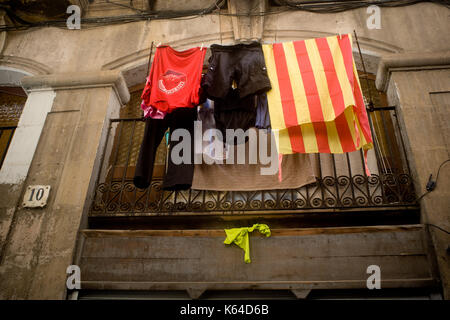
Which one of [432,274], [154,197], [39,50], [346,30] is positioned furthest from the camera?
[39,50]

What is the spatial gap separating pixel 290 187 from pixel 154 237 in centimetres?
198

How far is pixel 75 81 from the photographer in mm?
5641

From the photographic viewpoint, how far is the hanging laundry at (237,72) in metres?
4.23

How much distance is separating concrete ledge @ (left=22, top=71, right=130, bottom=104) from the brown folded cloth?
94.4 inches

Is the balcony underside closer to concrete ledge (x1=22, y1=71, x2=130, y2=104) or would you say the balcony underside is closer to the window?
concrete ledge (x1=22, y1=71, x2=130, y2=104)

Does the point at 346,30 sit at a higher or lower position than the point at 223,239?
higher

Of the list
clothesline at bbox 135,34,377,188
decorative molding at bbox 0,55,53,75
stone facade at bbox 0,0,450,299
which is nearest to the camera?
clothesline at bbox 135,34,377,188

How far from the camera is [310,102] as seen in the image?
13.3 ft

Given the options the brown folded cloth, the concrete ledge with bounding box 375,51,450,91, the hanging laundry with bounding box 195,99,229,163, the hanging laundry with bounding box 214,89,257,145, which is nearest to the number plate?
the brown folded cloth

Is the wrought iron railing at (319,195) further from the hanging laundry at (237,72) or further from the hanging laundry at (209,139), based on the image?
the hanging laundry at (237,72)

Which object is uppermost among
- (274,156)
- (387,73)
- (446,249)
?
(387,73)

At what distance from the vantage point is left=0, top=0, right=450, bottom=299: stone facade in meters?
4.16

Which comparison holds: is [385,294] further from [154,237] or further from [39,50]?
[39,50]
